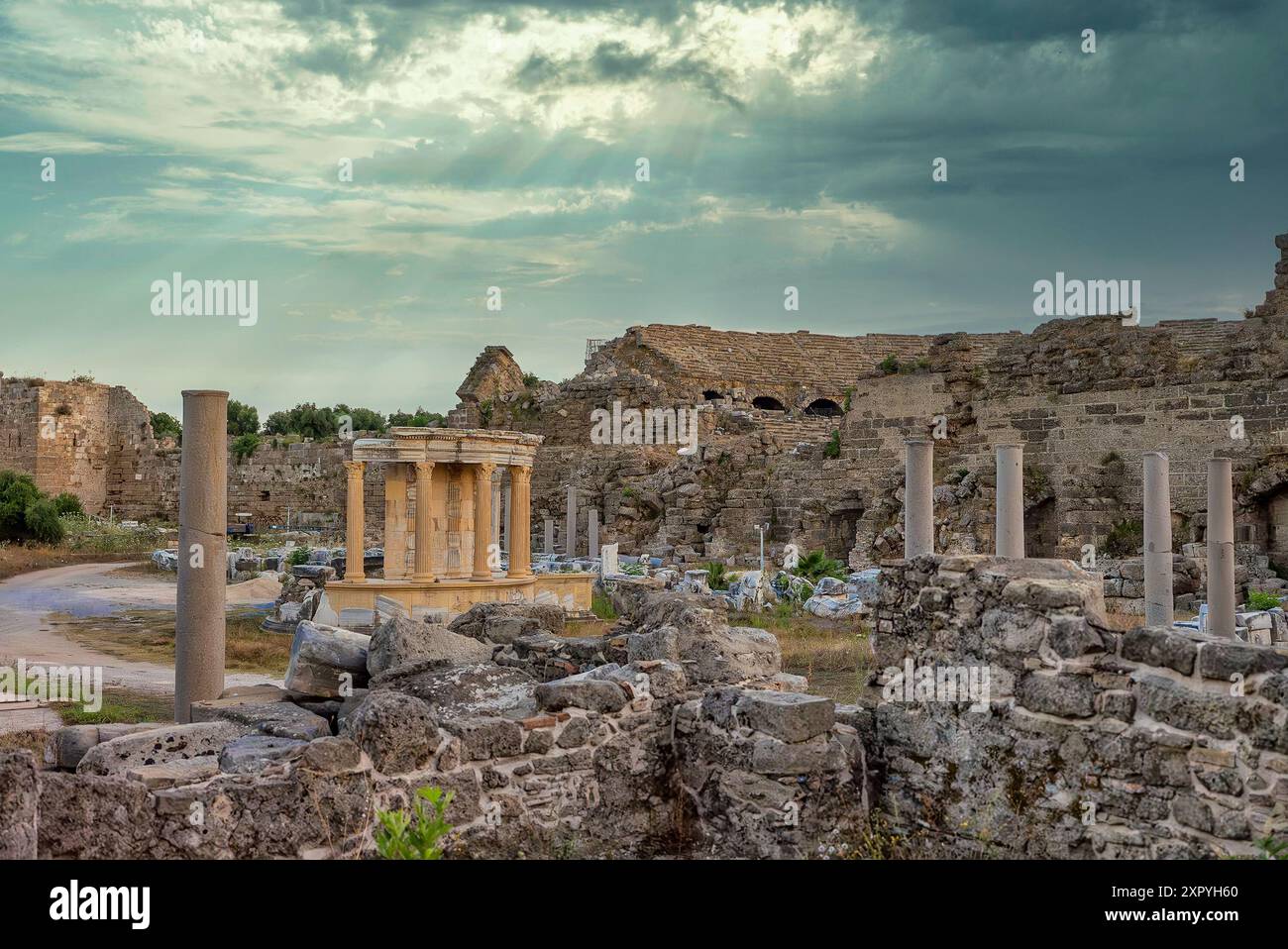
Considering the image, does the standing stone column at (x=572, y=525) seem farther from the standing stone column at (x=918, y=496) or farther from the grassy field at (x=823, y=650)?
the standing stone column at (x=918, y=496)

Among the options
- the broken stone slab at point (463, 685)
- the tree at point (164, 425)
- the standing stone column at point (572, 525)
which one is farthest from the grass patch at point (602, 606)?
the tree at point (164, 425)

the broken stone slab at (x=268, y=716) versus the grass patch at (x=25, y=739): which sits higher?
the broken stone slab at (x=268, y=716)

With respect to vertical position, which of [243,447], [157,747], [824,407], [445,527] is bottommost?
[157,747]

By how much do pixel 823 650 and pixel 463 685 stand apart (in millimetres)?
7079

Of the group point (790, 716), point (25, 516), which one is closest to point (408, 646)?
point (790, 716)

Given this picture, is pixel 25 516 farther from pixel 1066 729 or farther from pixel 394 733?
pixel 1066 729

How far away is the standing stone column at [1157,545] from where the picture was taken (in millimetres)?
13227

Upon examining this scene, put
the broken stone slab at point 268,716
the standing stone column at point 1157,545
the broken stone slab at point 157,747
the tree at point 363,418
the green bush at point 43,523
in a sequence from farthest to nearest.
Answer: the tree at point 363,418, the green bush at point 43,523, the standing stone column at point 1157,545, the broken stone slab at point 268,716, the broken stone slab at point 157,747

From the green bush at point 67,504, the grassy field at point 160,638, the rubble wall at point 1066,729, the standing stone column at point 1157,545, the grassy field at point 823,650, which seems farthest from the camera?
the green bush at point 67,504

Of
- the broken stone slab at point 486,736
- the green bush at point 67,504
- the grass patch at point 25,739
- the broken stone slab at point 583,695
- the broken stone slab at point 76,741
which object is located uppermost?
the green bush at point 67,504

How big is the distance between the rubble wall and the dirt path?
878 centimetres

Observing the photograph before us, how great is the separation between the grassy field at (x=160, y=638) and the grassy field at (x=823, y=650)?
7.06 meters

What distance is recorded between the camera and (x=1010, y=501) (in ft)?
47.4
